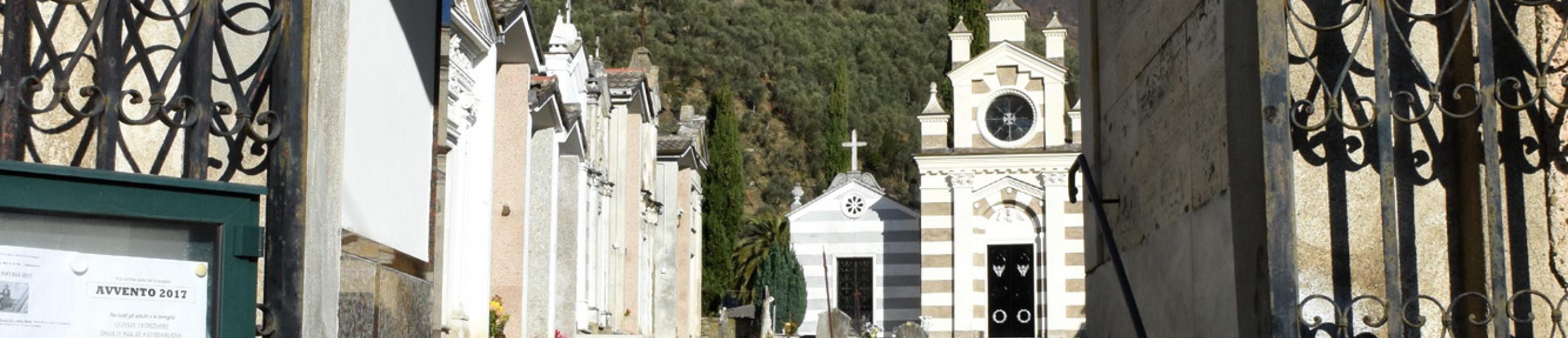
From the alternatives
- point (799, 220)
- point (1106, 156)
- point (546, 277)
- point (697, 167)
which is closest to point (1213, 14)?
point (1106, 156)

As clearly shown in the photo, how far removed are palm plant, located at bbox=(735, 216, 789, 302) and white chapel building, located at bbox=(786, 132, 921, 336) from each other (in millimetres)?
2448

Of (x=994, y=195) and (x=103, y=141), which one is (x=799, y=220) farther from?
(x=103, y=141)

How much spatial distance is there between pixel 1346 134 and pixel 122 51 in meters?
4.16

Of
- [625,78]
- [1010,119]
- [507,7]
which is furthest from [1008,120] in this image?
[507,7]

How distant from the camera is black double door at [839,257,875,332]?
54.9m

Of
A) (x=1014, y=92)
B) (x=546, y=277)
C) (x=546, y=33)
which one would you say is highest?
(x=546, y=33)

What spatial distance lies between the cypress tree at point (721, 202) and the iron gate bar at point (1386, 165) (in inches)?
1880

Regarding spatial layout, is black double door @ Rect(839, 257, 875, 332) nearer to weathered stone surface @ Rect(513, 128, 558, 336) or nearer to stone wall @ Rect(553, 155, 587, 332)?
stone wall @ Rect(553, 155, 587, 332)

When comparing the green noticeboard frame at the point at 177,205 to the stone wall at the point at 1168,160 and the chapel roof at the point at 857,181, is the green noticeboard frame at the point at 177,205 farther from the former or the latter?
the chapel roof at the point at 857,181

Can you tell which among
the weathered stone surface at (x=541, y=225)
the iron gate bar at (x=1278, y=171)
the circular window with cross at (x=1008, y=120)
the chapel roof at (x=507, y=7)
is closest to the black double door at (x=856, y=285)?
the circular window with cross at (x=1008, y=120)

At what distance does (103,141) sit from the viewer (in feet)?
17.8

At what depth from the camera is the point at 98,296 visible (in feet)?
16.6

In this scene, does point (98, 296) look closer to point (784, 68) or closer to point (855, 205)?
point (855, 205)

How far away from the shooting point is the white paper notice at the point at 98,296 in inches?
191
